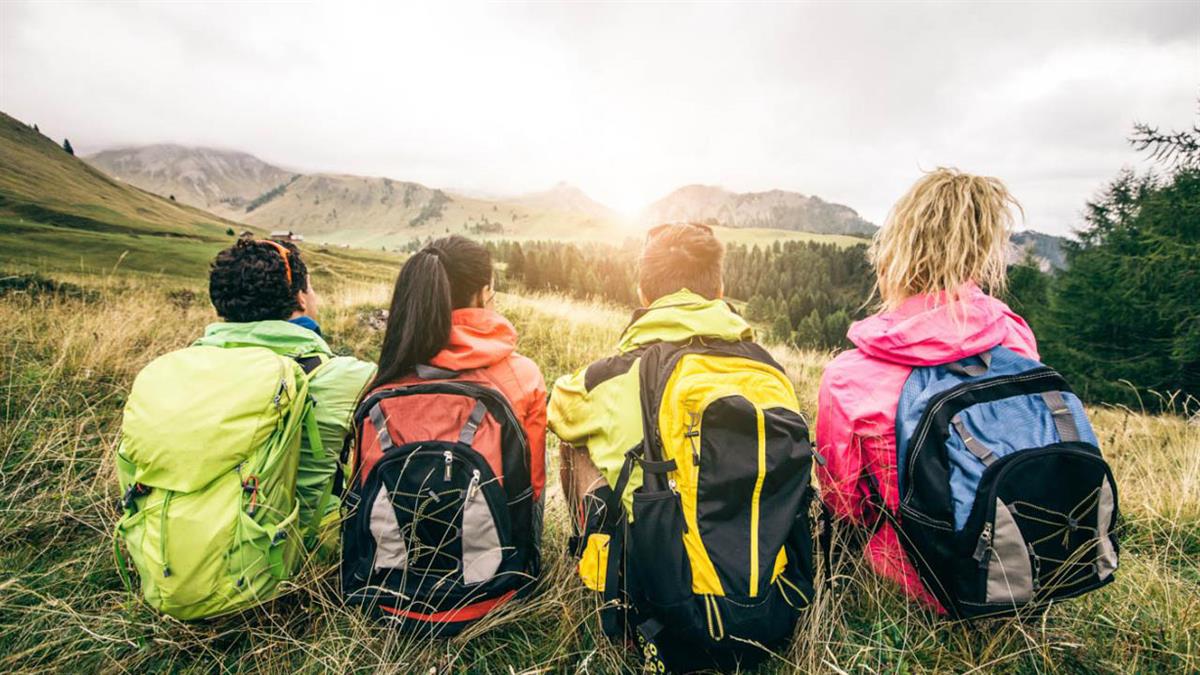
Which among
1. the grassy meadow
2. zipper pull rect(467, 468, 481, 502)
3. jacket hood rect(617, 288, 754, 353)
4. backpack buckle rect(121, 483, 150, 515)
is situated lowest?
the grassy meadow

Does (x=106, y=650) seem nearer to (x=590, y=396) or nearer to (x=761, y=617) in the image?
(x=590, y=396)

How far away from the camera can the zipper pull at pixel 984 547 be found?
1.78 meters

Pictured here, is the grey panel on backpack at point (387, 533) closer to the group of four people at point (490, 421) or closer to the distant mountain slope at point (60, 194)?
the group of four people at point (490, 421)

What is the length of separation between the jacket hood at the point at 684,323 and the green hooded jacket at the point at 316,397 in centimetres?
158

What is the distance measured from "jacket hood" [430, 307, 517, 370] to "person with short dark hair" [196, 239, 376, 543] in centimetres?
78

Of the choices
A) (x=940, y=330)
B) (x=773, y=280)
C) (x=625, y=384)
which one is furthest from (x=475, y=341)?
(x=773, y=280)

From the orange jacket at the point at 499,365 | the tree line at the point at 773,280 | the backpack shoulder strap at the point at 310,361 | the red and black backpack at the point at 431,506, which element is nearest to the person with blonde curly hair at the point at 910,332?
the orange jacket at the point at 499,365

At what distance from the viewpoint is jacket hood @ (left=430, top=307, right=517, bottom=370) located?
2.19m

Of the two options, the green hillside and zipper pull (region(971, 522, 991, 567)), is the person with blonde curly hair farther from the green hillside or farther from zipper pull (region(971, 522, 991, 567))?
the green hillside

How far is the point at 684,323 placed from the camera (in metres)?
2.10

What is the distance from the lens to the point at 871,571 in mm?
2361

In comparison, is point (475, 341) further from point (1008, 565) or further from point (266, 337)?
point (1008, 565)

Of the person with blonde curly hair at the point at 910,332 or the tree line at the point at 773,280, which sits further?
the tree line at the point at 773,280

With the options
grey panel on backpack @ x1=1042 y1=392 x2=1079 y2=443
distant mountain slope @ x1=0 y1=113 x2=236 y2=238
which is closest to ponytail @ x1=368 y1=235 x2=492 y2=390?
grey panel on backpack @ x1=1042 y1=392 x2=1079 y2=443
